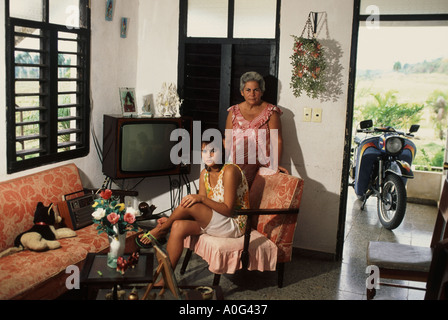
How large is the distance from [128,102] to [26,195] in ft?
4.52

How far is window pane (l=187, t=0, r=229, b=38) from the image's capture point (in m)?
4.54

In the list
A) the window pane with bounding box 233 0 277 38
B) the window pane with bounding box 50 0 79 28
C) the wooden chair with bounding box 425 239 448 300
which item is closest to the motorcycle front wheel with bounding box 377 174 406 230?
the window pane with bounding box 233 0 277 38

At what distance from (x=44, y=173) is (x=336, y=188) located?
2.36 m

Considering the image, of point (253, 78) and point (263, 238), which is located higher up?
point (253, 78)

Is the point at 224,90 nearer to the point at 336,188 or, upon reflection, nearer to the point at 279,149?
the point at 279,149

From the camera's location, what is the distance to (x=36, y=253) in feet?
10.5

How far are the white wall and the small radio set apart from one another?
0.58m

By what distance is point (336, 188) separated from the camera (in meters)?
4.32

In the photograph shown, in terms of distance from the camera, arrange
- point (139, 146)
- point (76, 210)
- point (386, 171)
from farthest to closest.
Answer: point (386, 171)
point (139, 146)
point (76, 210)

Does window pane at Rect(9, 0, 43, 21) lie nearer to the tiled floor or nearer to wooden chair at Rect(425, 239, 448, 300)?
the tiled floor

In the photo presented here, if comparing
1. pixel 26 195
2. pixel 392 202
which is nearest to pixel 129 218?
pixel 26 195

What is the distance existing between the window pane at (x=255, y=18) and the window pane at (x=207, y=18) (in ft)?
0.41

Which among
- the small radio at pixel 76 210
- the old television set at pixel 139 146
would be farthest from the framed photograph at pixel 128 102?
the small radio at pixel 76 210

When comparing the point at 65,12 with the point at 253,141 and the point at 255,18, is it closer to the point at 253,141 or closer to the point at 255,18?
the point at 255,18
